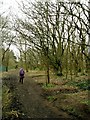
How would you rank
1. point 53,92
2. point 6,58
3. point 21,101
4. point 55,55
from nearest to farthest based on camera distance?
1. point 21,101
2. point 53,92
3. point 55,55
4. point 6,58

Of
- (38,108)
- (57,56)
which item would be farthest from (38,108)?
(57,56)

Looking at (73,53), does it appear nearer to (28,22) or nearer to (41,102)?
(28,22)

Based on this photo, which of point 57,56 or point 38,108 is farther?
point 57,56

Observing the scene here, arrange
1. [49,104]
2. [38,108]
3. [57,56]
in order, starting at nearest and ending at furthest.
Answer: [38,108] → [49,104] → [57,56]

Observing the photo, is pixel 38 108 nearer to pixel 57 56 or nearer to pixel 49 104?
pixel 49 104

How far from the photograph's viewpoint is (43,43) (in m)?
35.2

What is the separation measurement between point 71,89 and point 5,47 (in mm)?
32730

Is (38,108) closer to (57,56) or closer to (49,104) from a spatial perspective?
(49,104)

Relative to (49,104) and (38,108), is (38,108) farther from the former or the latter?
(49,104)

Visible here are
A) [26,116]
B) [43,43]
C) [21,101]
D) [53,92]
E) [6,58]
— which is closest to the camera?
[26,116]

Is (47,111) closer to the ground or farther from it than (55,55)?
closer to the ground

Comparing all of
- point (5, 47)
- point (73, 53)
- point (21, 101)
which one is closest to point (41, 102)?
point (21, 101)

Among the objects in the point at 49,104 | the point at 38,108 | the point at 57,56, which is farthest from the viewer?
the point at 57,56

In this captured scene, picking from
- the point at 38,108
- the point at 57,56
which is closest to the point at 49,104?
the point at 38,108
